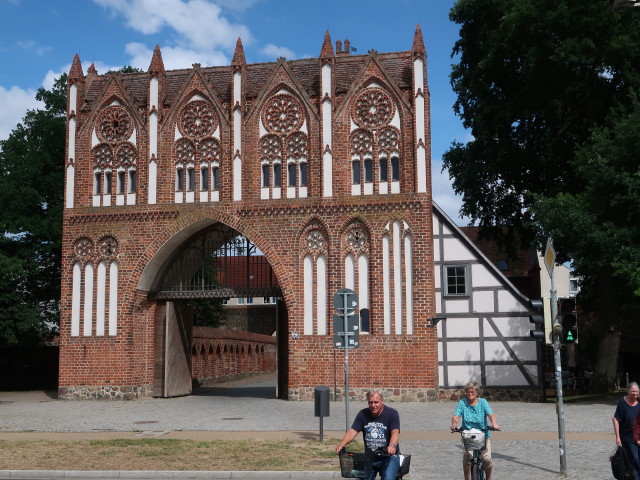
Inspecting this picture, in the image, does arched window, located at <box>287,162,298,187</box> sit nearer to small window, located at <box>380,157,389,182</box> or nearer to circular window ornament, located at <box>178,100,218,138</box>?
small window, located at <box>380,157,389,182</box>

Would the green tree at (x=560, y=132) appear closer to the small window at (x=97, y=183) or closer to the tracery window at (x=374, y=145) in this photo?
the tracery window at (x=374, y=145)

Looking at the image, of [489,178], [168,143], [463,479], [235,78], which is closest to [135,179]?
[168,143]

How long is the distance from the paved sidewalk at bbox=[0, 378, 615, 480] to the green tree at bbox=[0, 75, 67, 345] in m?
4.19

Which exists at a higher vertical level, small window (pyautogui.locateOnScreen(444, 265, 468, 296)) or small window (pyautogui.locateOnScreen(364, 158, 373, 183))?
small window (pyautogui.locateOnScreen(364, 158, 373, 183))

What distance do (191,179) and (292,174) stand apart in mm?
3571

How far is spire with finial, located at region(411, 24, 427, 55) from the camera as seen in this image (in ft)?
85.2

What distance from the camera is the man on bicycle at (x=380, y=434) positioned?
26.8ft

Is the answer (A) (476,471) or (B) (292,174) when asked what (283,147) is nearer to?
(B) (292,174)

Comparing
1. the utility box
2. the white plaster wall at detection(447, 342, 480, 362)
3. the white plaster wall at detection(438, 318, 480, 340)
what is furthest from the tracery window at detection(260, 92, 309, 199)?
the utility box

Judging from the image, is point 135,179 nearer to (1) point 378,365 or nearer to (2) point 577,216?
(1) point 378,365

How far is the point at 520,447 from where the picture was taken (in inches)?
566

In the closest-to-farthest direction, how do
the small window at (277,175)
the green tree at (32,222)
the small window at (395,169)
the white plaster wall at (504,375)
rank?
the white plaster wall at (504,375) < the small window at (395,169) < the small window at (277,175) < the green tree at (32,222)

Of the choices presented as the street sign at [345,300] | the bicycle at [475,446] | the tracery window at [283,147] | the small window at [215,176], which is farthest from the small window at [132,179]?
the bicycle at [475,446]

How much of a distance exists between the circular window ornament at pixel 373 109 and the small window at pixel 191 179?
588 cm
